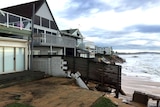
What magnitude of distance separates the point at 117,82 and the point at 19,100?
808cm

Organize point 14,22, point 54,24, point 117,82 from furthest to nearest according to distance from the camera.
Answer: point 54,24
point 14,22
point 117,82

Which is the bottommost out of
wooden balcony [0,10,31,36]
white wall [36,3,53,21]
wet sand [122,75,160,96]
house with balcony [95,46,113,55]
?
wet sand [122,75,160,96]

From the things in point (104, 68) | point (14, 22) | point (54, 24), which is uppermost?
point (54, 24)

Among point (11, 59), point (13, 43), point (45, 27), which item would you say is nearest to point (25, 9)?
point (45, 27)

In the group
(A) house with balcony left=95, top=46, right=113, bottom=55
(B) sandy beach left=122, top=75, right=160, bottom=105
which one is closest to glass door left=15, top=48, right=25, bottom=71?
(B) sandy beach left=122, top=75, right=160, bottom=105

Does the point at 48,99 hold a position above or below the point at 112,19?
below

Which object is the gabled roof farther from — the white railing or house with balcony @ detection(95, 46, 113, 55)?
house with balcony @ detection(95, 46, 113, 55)

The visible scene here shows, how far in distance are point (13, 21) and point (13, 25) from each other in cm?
34

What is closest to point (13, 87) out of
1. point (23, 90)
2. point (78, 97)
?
point (23, 90)

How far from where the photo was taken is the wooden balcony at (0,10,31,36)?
549 inches

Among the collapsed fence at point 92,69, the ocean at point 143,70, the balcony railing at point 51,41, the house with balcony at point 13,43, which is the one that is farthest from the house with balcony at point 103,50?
the house with balcony at point 13,43

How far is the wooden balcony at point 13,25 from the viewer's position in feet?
45.7

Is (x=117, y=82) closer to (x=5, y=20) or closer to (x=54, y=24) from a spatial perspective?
(x=5, y=20)

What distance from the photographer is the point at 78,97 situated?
355 inches
